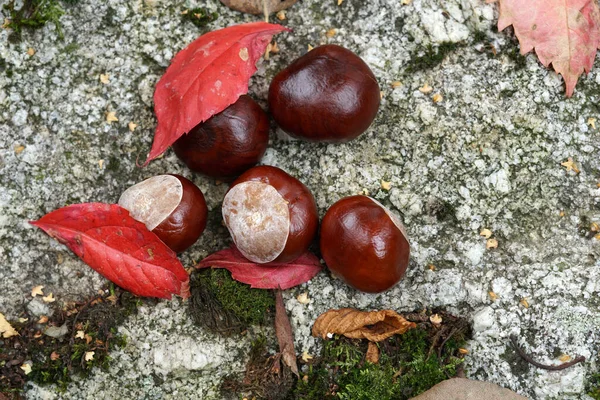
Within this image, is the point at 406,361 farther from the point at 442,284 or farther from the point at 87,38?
the point at 87,38

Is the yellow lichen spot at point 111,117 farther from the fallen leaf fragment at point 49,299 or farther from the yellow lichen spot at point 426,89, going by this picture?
the yellow lichen spot at point 426,89

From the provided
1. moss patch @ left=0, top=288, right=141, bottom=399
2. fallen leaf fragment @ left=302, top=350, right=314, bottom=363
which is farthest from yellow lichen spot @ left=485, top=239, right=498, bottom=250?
moss patch @ left=0, top=288, right=141, bottom=399

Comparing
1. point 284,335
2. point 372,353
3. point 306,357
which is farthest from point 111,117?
point 372,353

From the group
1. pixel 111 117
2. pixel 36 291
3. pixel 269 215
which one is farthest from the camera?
pixel 111 117

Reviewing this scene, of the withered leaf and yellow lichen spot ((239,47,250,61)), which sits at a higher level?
the withered leaf

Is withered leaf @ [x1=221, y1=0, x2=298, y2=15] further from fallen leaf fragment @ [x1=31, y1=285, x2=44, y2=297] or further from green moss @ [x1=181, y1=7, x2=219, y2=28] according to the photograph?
fallen leaf fragment @ [x1=31, y1=285, x2=44, y2=297]

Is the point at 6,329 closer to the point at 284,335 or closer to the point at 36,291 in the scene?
the point at 36,291

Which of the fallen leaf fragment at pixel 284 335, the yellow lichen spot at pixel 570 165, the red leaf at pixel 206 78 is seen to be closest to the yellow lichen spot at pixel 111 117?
the red leaf at pixel 206 78
